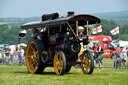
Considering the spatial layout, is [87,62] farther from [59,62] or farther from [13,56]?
[13,56]

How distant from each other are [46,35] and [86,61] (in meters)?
2.29

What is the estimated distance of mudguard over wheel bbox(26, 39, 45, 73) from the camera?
19703 mm

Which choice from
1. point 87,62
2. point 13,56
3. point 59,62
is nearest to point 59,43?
point 59,62

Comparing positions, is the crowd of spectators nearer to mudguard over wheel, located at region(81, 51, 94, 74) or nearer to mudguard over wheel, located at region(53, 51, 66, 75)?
mudguard over wheel, located at region(81, 51, 94, 74)

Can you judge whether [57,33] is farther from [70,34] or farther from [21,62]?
[21,62]

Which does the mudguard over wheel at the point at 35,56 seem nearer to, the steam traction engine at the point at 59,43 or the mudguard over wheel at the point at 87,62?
the steam traction engine at the point at 59,43

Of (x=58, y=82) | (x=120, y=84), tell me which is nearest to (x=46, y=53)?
(x=58, y=82)

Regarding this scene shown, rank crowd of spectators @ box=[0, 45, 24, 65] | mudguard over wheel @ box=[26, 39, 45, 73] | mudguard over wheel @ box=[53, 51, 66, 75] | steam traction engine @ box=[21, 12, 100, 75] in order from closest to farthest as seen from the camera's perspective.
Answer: mudguard over wheel @ box=[53, 51, 66, 75]
steam traction engine @ box=[21, 12, 100, 75]
mudguard over wheel @ box=[26, 39, 45, 73]
crowd of spectators @ box=[0, 45, 24, 65]

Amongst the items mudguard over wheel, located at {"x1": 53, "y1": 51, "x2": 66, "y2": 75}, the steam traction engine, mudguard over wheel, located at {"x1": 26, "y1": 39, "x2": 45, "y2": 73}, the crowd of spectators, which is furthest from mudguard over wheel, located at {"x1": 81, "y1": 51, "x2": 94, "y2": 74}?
the crowd of spectators

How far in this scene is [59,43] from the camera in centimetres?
1939

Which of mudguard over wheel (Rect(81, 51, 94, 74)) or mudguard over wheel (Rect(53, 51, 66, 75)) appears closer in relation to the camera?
mudguard over wheel (Rect(53, 51, 66, 75))

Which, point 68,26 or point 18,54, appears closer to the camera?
point 68,26

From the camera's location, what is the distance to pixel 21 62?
32.1 meters

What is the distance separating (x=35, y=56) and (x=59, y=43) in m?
1.45
